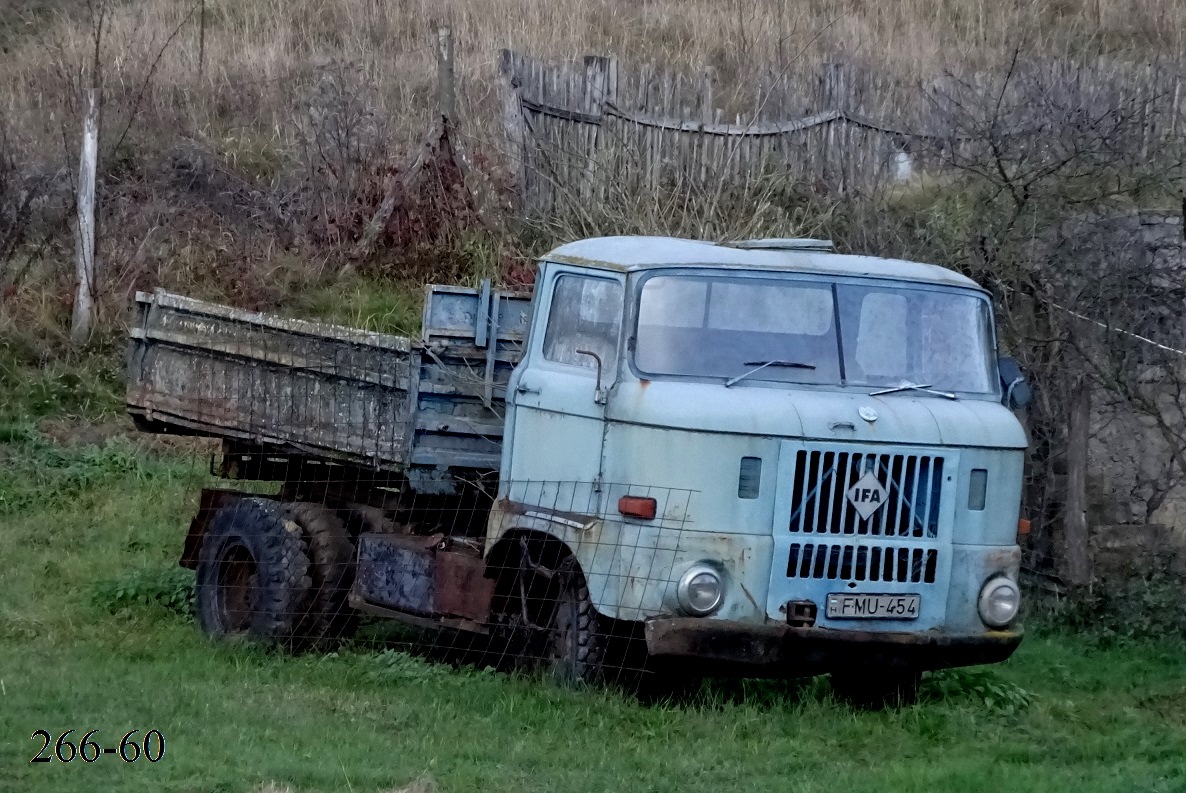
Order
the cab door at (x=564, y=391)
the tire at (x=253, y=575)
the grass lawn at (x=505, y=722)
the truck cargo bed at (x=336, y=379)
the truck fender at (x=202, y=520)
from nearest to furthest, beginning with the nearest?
the grass lawn at (x=505, y=722) < the cab door at (x=564, y=391) < the truck cargo bed at (x=336, y=379) < the tire at (x=253, y=575) < the truck fender at (x=202, y=520)

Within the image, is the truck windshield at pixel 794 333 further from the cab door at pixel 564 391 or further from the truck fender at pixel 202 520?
the truck fender at pixel 202 520

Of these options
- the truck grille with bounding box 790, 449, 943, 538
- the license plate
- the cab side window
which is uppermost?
the cab side window

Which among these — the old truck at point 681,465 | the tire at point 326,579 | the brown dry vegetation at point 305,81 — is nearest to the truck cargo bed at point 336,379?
the old truck at point 681,465

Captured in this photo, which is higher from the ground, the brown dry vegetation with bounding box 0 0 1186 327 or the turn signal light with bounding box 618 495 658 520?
the brown dry vegetation with bounding box 0 0 1186 327

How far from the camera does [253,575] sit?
847cm

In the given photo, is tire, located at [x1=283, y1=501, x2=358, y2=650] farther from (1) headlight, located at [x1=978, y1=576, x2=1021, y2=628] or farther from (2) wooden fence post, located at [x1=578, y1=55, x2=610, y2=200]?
(2) wooden fence post, located at [x1=578, y1=55, x2=610, y2=200]

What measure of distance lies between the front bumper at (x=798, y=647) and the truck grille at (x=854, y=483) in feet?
1.14

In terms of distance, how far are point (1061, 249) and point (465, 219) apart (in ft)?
23.3

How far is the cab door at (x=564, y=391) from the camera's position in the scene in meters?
6.87

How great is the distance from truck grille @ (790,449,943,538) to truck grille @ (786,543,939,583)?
42mm

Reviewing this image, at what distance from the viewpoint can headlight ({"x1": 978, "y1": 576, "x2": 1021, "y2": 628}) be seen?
6.66 m

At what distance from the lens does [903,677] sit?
7277 millimetres

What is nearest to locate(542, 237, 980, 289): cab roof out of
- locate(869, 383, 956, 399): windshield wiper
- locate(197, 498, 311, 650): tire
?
locate(869, 383, 956, 399): windshield wiper

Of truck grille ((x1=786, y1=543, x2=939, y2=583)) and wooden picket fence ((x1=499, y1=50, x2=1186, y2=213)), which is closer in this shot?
truck grille ((x1=786, y1=543, x2=939, y2=583))
